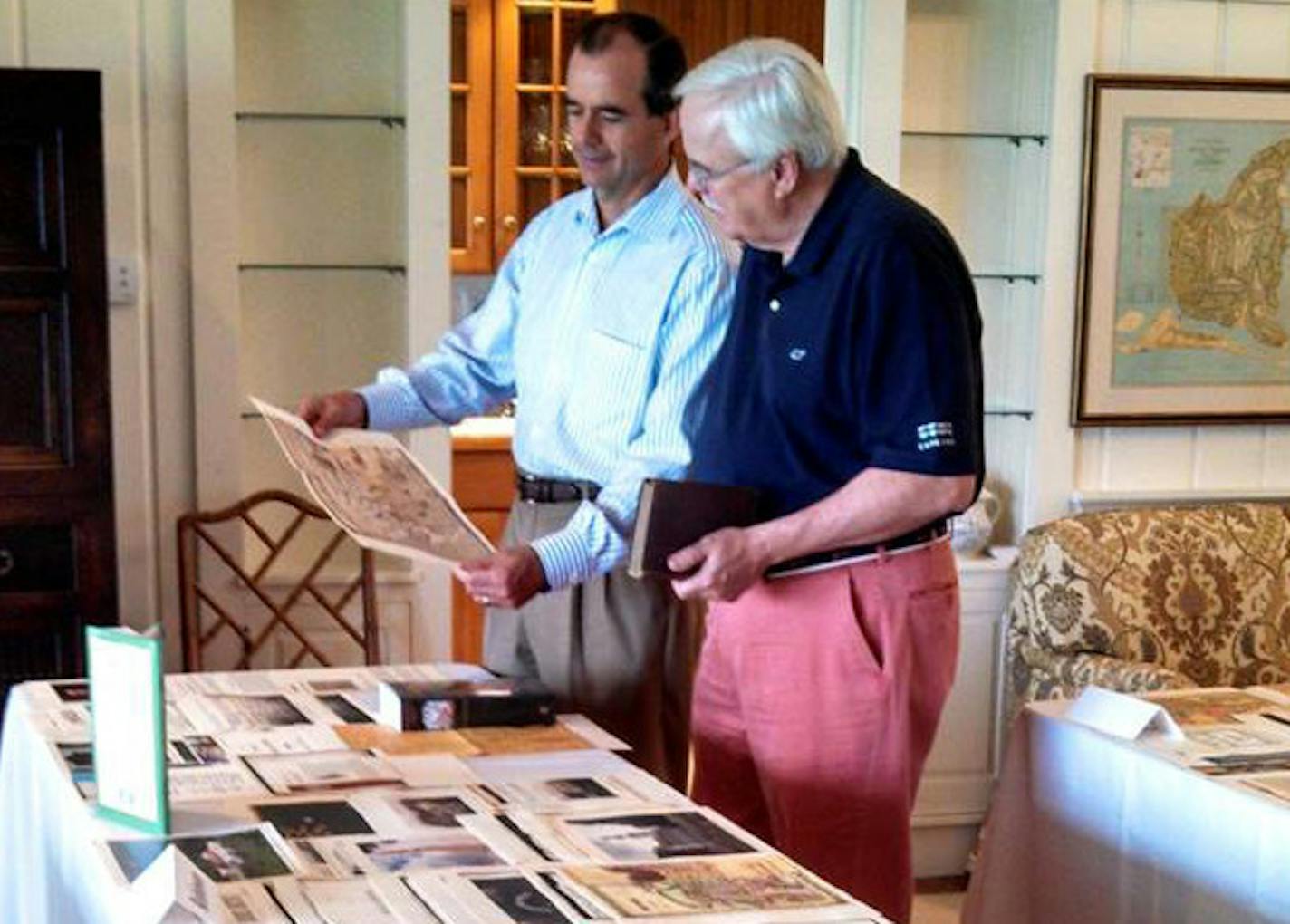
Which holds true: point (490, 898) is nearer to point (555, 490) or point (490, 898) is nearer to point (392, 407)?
point (555, 490)

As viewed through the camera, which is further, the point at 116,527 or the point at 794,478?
the point at 116,527

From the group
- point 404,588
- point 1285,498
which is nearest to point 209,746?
point 404,588

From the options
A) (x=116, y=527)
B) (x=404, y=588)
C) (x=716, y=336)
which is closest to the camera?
(x=716, y=336)

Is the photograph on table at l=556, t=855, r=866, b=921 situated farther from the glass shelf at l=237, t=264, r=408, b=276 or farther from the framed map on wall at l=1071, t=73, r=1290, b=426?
the framed map on wall at l=1071, t=73, r=1290, b=426

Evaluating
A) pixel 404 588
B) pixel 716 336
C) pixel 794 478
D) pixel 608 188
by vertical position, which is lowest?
pixel 404 588

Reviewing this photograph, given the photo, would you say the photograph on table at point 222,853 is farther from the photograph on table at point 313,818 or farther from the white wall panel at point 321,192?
the white wall panel at point 321,192

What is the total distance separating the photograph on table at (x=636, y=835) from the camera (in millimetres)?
1584

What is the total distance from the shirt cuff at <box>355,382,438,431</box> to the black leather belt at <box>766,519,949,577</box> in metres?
0.75

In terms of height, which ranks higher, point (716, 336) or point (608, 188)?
point (608, 188)

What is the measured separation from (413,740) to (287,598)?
5.27 ft

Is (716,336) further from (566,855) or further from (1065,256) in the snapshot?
(1065,256)

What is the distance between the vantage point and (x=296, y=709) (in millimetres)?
2123

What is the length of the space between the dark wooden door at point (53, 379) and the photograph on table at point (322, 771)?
137 cm

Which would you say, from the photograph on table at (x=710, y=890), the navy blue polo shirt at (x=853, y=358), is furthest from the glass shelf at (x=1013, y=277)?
the photograph on table at (x=710, y=890)
